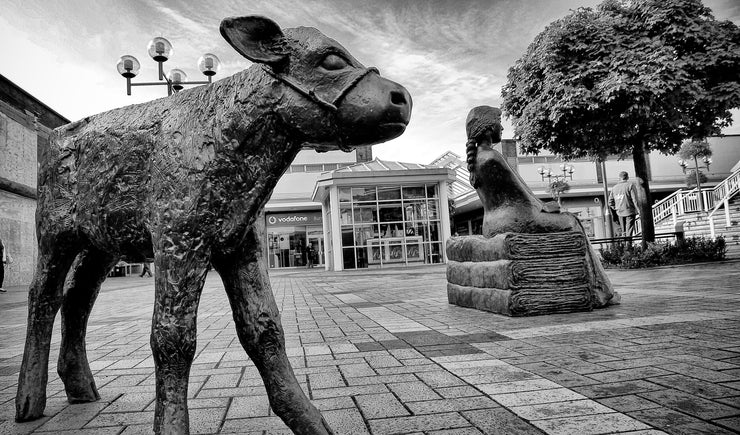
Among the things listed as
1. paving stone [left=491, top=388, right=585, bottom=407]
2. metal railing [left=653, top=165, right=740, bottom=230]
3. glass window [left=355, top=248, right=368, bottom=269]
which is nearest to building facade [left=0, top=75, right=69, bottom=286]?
glass window [left=355, top=248, right=368, bottom=269]

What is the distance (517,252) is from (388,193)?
17.4 m

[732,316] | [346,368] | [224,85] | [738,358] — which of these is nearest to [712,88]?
[732,316]

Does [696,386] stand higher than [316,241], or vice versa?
[316,241]

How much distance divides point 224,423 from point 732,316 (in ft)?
14.3

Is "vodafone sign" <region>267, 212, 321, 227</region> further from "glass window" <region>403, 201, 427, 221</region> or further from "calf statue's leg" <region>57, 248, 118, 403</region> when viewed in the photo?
"calf statue's leg" <region>57, 248, 118, 403</region>

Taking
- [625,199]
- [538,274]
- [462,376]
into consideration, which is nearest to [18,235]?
[538,274]

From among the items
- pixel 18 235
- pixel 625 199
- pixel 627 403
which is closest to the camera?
pixel 627 403

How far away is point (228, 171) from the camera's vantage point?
161 cm

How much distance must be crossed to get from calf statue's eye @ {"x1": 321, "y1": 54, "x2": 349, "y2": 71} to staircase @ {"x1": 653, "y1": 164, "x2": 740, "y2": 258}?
879 inches

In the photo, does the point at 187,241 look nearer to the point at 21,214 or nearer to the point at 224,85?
the point at 224,85

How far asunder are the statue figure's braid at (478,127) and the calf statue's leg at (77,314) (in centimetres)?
426

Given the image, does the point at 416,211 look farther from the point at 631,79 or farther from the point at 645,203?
the point at 631,79

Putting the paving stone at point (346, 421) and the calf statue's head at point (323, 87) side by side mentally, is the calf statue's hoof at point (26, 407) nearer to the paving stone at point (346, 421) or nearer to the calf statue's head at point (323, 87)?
the paving stone at point (346, 421)

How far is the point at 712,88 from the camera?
11.9 meters
